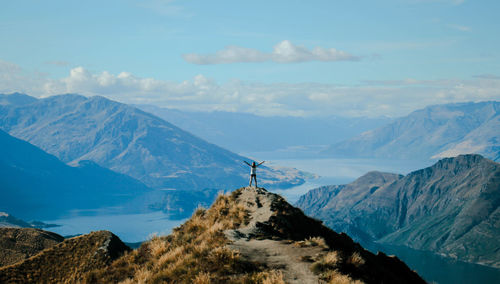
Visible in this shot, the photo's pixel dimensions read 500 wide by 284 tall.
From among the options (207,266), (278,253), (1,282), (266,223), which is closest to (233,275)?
(207,266)

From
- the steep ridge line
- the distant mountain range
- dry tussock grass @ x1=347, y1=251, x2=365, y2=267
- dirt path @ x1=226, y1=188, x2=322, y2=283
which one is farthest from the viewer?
dry tussock grass @ x1=347, y1=251, x2=365, y2=267

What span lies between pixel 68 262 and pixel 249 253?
12.9m

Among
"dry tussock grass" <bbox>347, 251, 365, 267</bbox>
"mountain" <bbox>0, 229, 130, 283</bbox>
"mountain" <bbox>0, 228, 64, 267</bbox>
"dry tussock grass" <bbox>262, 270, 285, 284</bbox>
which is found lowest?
"mountain" <bbox>0, 228, 64, 267</bbox>

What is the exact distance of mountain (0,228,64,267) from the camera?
3628 centimetres

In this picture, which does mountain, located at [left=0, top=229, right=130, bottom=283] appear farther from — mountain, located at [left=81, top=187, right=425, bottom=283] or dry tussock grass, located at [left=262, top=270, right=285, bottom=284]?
dry tussock grass, located at [left=262, top=270, right=285, bottom=284]

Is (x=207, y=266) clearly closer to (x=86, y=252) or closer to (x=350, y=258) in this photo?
(x=350, y=258)

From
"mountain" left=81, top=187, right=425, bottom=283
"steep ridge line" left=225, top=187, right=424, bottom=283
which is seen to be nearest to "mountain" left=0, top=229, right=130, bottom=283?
"mountain" left=81, top=187, right=425, bottom=283

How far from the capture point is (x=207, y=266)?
22.0m

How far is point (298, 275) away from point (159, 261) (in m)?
8.52

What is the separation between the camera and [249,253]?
2316cm

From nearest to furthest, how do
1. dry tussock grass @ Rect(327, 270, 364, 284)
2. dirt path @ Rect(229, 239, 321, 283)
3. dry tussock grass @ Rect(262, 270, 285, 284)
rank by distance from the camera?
dry tussock grass @ Rect(262, 270, 285, 284)
dry tussock grass @ Rect(327, 270, 364, 284)
dirt path @ Rect(229, 239, 321, 283)

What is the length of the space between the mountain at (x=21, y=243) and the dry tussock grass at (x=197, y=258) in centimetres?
1310

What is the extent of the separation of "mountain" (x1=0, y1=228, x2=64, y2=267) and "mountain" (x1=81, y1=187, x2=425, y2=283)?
42.8 feet

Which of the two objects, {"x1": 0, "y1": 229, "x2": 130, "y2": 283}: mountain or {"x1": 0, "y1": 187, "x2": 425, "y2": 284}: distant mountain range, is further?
{"x1": 0, "y1": 229, "x2": 130, "y2": 283}: mountain
